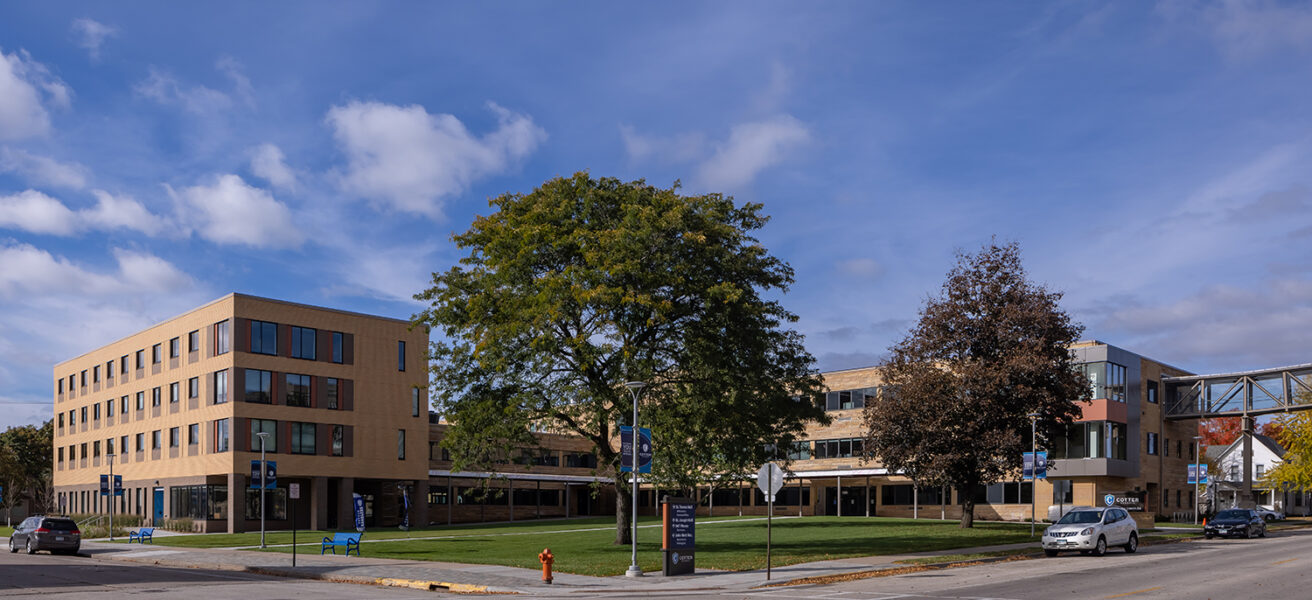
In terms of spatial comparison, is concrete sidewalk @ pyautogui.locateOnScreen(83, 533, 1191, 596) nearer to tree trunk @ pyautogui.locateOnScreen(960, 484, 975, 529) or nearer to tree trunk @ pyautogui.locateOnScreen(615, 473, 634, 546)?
tree trunk @ pyautogui.locateOnScreen(615, 473, 634, 546)

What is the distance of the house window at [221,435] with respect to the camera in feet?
198

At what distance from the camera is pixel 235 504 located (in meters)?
59.4

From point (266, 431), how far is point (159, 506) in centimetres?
1165

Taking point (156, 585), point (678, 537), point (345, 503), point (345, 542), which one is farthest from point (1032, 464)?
point (345, 503)

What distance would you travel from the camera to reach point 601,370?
3469 centimetres

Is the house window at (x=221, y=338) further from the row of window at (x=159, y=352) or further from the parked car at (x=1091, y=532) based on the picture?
the parked car at (x=1091, y=532)

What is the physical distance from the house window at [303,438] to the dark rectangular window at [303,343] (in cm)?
398

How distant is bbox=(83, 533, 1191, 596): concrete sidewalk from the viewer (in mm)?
25016

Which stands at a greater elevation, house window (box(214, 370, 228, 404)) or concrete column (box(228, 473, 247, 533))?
house window (box(214, 370, 228, 404))

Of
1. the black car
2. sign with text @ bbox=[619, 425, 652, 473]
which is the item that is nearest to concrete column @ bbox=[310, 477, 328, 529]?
sign with text @ bbox=[619, 425, 652, 473]

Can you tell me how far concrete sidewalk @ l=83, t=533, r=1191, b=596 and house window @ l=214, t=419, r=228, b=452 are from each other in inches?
825

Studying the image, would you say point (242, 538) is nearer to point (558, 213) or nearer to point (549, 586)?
point (558, 213)

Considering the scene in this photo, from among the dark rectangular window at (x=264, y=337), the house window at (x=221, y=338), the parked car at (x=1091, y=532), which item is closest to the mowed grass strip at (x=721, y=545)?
the parked car at (x=1091, y=532)

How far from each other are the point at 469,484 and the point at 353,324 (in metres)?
17.5
